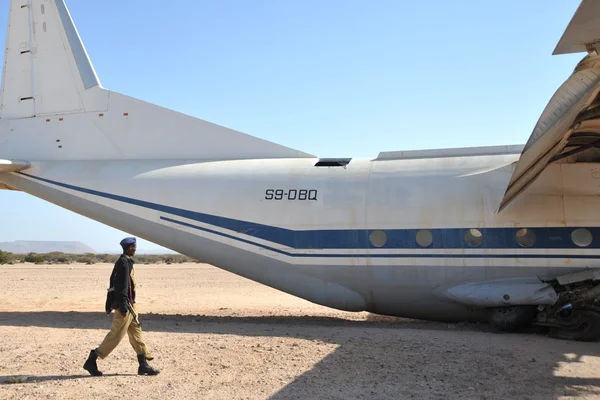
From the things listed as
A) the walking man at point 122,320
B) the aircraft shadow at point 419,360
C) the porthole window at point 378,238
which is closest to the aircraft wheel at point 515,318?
the aircraft shadow at point 419,360

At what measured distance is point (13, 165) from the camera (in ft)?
44.3

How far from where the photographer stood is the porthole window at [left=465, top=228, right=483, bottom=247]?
34.4ft

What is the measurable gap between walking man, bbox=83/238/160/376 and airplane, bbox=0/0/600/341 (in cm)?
505

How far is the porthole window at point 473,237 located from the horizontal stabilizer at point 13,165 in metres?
11.3

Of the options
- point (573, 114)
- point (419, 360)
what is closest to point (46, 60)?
point (419, 360)

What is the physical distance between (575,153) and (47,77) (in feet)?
44.3

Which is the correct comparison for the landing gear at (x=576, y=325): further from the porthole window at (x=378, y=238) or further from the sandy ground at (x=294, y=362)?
the porthole window at (x=378, y=238)

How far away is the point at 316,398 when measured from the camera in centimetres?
584

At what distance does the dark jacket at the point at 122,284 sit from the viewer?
6.71 metres

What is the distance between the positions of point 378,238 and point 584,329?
13.8 feet

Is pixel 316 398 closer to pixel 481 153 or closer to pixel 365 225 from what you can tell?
pixel 365 225

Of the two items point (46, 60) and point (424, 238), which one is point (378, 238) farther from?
point (46, 60)

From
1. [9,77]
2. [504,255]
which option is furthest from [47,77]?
[504,255]

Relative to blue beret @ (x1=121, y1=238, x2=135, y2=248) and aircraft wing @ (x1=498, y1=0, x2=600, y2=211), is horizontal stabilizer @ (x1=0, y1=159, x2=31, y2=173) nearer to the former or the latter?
blue beret @ (x1=121, y1=238, x2=135, y2=248)
